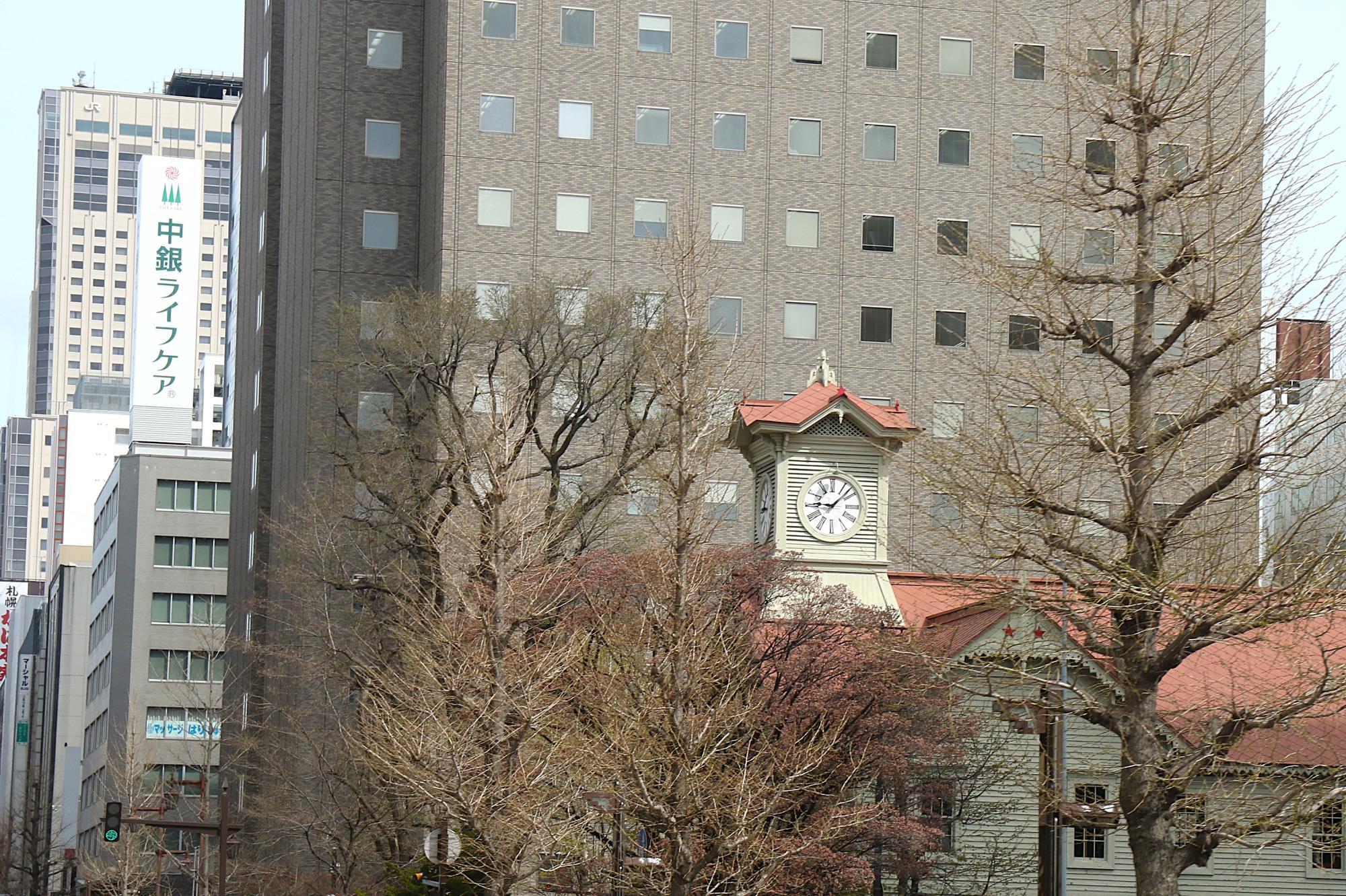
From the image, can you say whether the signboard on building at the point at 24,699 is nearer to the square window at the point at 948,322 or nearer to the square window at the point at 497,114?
the square window at the point at 497,114

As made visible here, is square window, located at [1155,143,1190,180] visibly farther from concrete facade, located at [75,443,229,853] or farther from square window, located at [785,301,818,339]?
concrete facade, located at [75,443,229,853]

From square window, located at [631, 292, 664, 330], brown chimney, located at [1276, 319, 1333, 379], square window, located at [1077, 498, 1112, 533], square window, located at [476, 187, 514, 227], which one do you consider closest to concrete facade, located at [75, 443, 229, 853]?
square window, located at [476, 187, 514, 227]

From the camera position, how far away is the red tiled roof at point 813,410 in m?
45.9

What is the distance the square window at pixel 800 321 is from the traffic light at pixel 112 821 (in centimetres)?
3526

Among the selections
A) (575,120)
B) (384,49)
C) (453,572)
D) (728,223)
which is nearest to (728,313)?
(728,223)

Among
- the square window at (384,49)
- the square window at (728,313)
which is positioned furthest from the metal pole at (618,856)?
the square window at (384,49)

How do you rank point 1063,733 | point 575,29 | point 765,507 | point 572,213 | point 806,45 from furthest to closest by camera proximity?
point 806,45 < point 575,29 < point 572,213 < point 765,507 < point 1063,733

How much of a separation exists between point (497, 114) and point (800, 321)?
47.0 feet

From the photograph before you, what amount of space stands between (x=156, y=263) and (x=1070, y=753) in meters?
126

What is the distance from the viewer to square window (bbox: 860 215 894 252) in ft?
252

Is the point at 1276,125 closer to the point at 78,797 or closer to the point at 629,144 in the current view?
the point at 629,144

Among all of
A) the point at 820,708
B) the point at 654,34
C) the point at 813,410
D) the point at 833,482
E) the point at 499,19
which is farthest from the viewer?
the point at 654,34

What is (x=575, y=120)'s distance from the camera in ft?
248

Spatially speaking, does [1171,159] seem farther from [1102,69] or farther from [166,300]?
[166,300]
